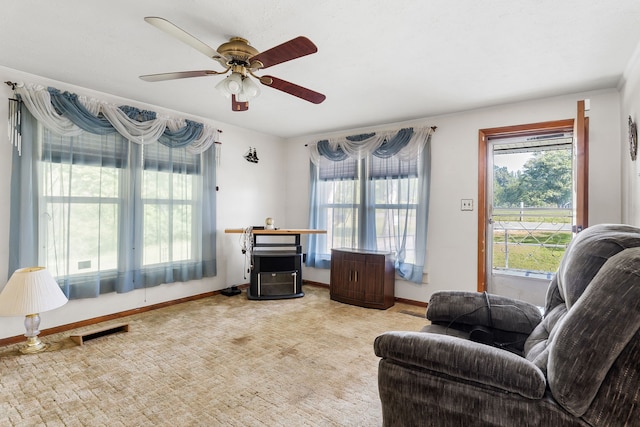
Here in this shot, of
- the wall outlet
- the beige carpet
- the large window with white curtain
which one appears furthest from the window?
the large window with white curtain

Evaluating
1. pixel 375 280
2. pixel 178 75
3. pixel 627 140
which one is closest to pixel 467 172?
pixel 627 140

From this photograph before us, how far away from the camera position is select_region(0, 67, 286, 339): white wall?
285 cm

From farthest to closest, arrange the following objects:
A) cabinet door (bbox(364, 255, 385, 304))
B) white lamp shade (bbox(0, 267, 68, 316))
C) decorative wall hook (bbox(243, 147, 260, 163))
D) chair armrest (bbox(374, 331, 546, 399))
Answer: decorative wall hook (bbox(243, 147, 260, 163))
cabinet door (bbox(364, 255, 385, 304))
white lamp shade (bbox(0, 267, 68, 316))
chair armrest (bbox(374, 331, 546, 399))

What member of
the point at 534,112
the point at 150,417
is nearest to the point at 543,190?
the point at 534,112

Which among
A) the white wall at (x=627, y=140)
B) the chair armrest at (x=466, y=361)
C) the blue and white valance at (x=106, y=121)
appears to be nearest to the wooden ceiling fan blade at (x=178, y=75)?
the blue and white valance at (x=106, y=121)

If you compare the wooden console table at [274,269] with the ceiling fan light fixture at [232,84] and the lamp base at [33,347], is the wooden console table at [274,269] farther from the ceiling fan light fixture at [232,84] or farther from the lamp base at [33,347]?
the ceiling fan light fixture at [232,84]

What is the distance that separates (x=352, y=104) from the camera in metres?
3.65

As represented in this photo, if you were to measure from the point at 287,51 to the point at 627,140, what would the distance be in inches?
116

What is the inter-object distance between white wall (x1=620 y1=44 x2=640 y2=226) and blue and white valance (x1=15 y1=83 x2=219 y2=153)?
4.26m

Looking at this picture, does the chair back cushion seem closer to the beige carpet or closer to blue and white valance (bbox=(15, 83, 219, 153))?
the beige carpet

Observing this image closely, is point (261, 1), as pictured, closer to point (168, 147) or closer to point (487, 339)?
A: point (487, 339)

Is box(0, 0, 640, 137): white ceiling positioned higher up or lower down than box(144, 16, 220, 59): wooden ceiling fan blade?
higher up

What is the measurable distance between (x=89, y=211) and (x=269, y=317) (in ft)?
7.12

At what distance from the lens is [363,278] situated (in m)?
4.06
